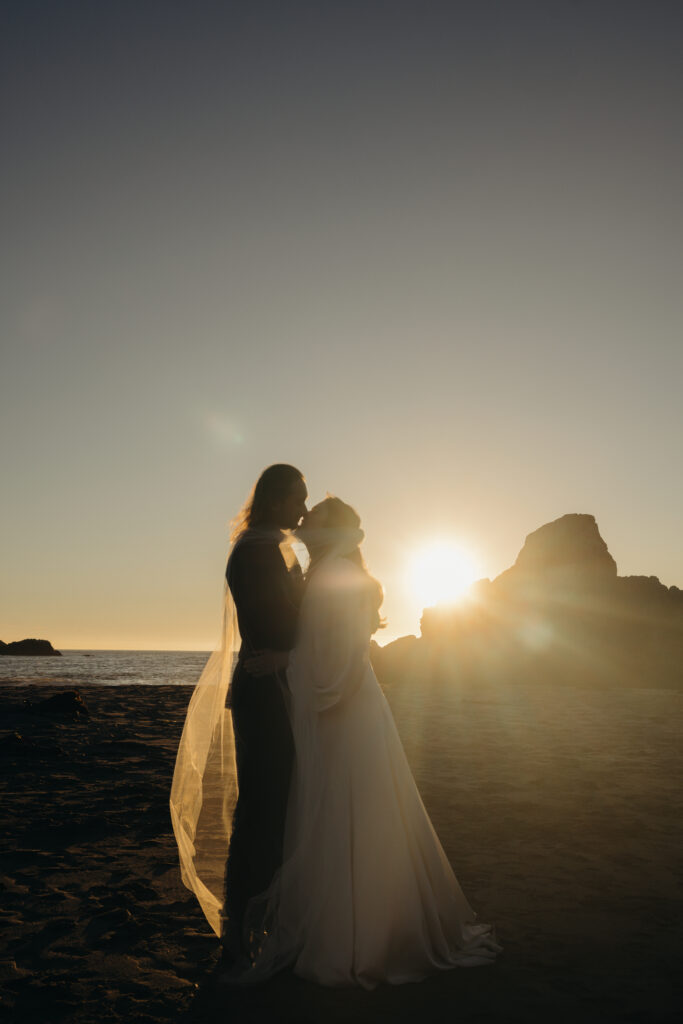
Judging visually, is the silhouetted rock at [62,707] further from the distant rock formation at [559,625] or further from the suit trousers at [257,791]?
the distant rock formation at [559,625]

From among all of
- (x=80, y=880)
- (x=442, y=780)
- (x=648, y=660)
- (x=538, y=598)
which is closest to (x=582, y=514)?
(x=538, y=598)

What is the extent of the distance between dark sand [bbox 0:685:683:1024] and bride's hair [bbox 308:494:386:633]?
79.5 inches

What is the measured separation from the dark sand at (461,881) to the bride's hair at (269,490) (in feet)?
8.08

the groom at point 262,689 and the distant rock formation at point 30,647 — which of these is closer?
the groom at point 262,689

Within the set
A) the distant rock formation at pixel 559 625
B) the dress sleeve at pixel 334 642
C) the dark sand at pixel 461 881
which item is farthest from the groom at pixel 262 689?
the distant rock formation at pixel 559 625

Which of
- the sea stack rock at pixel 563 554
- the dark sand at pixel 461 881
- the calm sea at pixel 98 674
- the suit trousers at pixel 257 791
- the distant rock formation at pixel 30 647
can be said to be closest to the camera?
the dark sand at pixel 461 881

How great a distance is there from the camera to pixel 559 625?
54.3 metres

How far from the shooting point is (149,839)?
6.16 metres

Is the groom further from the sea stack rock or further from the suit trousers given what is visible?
the sea stack rock

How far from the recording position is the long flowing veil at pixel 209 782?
4000 mm

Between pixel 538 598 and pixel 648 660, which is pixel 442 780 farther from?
pixel 538 598

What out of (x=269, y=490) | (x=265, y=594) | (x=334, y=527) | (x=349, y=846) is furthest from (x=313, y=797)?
(x=269, y=490)

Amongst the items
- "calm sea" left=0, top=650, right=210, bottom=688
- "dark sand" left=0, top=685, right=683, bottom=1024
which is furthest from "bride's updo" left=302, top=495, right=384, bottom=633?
"calm sea" left=0, top=650, right=210, bottom=688

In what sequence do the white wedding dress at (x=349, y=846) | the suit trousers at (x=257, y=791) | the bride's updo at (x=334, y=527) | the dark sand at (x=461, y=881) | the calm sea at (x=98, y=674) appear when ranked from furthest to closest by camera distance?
the calm sea at (x=98, y=674)
the bride's updo at (x=334, y=527)
the suit trousers at (x=257, y=791)
the white wedding dress at (x=349, y=846)
the dark sand at (x=461, y=881)
